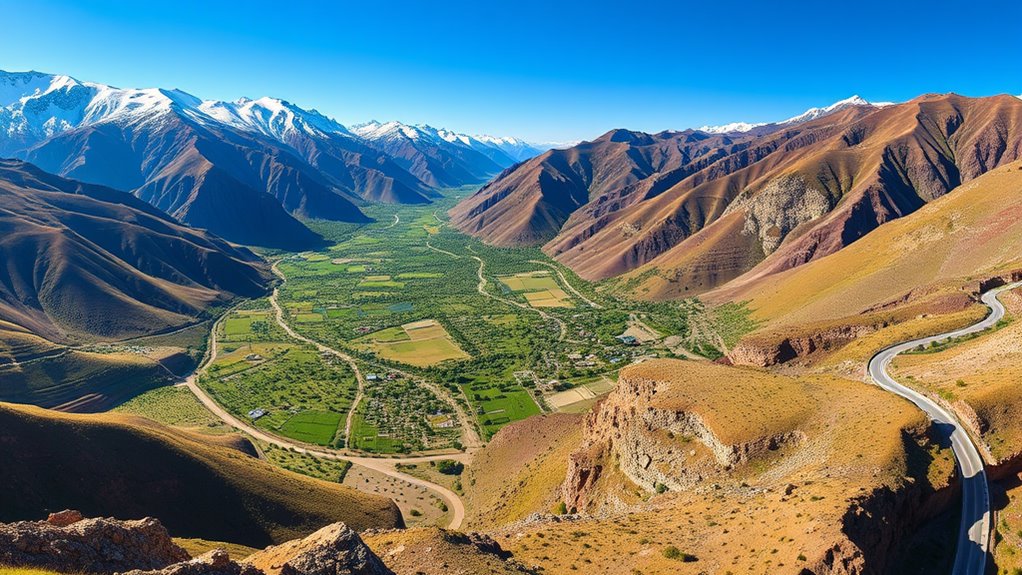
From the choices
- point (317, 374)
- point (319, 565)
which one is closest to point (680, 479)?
point (319, 565)

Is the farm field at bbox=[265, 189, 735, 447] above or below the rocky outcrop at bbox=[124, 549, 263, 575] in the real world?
below

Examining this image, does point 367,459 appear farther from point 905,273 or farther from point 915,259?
point 915,259

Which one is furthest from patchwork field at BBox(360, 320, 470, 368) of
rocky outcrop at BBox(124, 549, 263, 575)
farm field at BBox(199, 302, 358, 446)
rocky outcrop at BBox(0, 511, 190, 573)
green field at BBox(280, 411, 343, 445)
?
rocky outcrop at BBox(124, 549, 263, 575)

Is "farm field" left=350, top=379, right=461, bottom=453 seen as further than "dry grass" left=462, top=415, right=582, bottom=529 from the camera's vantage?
Yes

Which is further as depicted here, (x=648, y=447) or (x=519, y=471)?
(x=519, y=471)

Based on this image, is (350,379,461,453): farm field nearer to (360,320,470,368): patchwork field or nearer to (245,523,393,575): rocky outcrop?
(360,320,470,368): patchwork field

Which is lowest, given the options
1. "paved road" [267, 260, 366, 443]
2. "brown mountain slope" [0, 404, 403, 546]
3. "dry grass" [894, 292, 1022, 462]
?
"paved road" [267, 260, 366, 443]

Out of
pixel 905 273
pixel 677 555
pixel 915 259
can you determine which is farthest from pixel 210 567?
pixel 915 259
